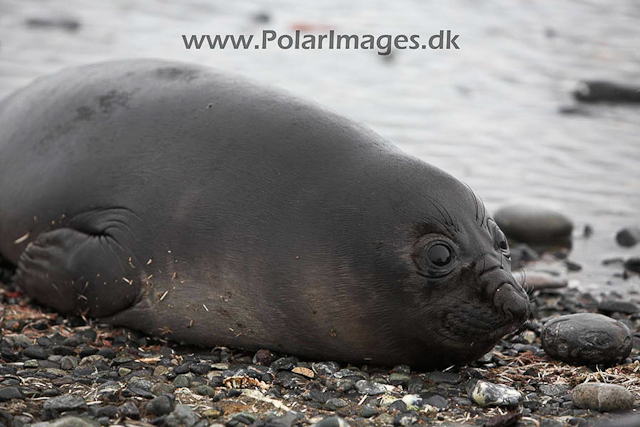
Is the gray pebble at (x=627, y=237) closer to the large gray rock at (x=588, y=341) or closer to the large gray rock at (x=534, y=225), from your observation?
the large gray rock at (x=534, y=225)

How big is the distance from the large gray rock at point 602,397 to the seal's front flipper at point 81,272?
2351mm

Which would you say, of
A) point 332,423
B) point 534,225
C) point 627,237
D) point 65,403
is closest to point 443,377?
point 332,423

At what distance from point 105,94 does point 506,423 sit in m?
3.11

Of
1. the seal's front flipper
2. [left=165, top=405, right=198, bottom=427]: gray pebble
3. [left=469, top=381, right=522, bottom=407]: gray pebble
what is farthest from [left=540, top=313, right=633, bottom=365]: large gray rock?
the seal's front flipper

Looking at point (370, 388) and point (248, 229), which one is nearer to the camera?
point (370, 388)

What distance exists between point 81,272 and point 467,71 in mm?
9837

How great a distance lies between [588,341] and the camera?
4816mm

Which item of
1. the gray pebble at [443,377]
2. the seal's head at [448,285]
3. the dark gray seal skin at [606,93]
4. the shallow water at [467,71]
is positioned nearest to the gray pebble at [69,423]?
the seal's head at [448,285]

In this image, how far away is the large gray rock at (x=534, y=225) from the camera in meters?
8.09

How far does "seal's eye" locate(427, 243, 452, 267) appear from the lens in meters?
4.44

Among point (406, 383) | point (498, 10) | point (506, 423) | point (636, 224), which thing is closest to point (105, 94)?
point (406, 383)

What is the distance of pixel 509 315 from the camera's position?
4.48m

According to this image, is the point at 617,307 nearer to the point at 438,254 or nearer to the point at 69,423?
the point at 438,254

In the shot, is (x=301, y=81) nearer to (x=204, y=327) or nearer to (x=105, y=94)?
(x=105, y=94)
